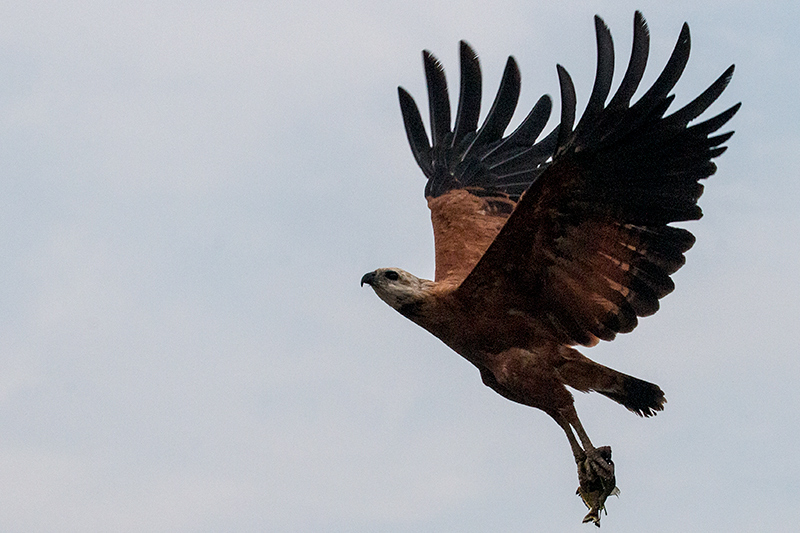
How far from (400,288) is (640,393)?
203 cm

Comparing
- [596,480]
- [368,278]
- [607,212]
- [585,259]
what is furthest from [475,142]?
[596,480]

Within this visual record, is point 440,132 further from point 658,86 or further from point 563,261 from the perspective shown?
point 658,86

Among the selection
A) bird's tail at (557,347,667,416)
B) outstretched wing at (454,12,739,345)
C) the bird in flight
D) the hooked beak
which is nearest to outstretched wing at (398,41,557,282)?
the bird in flight

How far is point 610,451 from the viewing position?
9234 millimetres

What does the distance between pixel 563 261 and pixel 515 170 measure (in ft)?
8.97

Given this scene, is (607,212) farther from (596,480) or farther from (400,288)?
(596,480)

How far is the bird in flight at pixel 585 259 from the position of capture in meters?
8.12

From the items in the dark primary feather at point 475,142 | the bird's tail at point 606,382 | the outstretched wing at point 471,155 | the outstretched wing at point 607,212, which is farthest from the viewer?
the dark primary feather at point 475,142

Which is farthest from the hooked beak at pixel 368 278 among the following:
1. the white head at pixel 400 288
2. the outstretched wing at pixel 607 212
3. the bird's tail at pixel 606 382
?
the bird's tail at pixel 606 382

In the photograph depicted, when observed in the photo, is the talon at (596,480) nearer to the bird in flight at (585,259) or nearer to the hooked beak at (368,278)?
the bird in flight at (585,259)

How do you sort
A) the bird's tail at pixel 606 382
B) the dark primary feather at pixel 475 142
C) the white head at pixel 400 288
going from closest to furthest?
the bird's tail at pixel 606 382 < the white head at pixel 400 288 < the dark primary feather at pixel 475 142

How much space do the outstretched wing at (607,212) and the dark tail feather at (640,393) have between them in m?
0.40

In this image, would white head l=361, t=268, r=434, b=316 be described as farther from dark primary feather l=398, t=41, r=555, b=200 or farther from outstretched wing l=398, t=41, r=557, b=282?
dark primary feather l=398, t=41, r=555, b=200

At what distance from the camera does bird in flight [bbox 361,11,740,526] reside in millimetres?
8117
